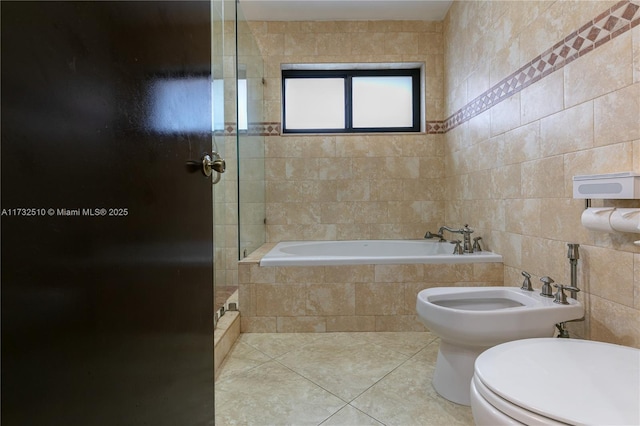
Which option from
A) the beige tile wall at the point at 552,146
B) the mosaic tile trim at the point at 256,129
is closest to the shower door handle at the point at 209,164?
the mosaic tile trim at the point at 256,129

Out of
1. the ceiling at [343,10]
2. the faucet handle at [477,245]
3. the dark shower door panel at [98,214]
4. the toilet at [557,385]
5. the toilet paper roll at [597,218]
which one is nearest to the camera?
the dark shower door panel at [98,214]

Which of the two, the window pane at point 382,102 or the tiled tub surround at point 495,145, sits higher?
the window pane at point 382,102

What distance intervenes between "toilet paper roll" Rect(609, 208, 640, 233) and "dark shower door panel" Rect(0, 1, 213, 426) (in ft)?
4.65

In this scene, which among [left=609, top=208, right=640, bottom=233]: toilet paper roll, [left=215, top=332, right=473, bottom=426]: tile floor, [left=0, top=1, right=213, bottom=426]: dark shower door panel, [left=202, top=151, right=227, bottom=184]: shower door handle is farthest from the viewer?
[left=215, top=332, right=473, bottom=426]: tile floor

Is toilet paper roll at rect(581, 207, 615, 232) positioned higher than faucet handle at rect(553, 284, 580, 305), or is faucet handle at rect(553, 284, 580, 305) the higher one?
toilet paper roll at rect(581, 207, 615, 232)

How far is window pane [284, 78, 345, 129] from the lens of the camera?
9.86 feet

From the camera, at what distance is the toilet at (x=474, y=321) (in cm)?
120

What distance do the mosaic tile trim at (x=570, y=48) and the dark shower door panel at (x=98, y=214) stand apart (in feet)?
4.92

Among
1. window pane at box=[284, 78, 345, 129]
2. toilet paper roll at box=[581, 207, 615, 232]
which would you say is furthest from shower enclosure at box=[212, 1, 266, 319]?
toilet paper roll at box=[581, 207, 615, 232]

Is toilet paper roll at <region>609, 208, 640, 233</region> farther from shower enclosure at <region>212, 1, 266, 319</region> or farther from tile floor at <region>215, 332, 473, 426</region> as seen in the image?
shower enclosure at <region>212, 1, 266, 319</region>

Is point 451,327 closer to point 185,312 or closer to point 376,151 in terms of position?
point 185,312

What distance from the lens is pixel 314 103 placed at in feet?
9.93

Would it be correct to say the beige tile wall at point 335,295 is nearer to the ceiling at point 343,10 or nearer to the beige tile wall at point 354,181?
the beige tile wall at point 354,181

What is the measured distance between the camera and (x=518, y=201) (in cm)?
174
